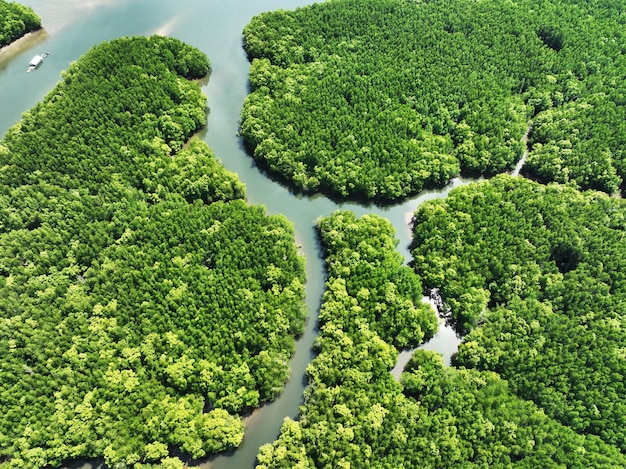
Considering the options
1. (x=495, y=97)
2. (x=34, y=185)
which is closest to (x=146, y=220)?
(x=34, y=185)

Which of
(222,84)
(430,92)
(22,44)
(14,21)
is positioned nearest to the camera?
(430,92)

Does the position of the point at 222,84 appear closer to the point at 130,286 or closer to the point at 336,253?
the point at 336,253

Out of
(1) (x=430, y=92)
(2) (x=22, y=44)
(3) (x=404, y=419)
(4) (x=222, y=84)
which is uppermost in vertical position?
(2) (x=22, y=44)

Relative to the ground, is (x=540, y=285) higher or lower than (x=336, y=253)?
lower

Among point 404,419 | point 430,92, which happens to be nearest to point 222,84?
point 430,92

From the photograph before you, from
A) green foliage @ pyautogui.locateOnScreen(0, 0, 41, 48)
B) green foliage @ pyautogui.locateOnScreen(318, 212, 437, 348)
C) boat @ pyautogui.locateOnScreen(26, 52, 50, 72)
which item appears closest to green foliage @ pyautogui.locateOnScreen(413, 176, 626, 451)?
green foliage @ pyautogui.locateOnScreen(318, 212, 437, 348)

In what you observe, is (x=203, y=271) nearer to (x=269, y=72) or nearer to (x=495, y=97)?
(x=269, y=72)
